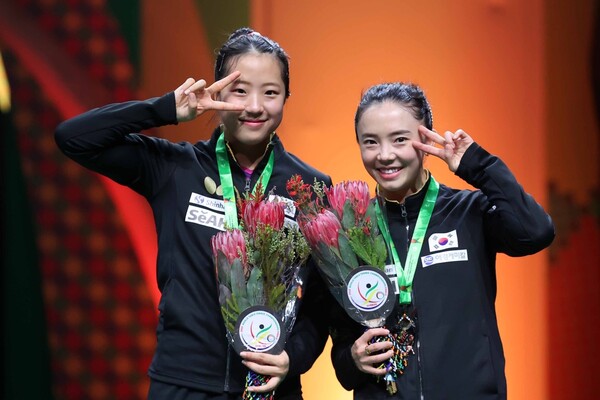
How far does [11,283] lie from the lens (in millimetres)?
3982

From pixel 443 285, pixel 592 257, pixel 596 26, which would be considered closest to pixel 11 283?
pixel 443 285

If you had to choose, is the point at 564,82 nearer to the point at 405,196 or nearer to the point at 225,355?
the point at 405,196

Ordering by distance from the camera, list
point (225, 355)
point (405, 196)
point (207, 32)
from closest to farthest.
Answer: point (225, 355) < point (405, 196) < point (207, 32)

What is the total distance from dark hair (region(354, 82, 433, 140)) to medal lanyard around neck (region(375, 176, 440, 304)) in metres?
0.22

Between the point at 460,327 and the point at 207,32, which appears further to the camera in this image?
the point at 207,32

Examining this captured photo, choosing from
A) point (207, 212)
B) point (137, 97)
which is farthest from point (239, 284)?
point (137, 97)

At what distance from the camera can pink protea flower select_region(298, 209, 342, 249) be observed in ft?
7.22

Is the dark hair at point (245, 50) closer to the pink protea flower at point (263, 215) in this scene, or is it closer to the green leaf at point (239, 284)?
the pink protea flower at point (263, 215)

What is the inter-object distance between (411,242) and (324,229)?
30 centimetres

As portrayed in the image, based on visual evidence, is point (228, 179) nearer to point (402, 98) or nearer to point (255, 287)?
point (255, 287)

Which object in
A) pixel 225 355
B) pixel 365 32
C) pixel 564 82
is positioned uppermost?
pixel 365 32

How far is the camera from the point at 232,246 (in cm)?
212

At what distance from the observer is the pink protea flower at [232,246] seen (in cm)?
212

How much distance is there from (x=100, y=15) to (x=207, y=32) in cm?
55
